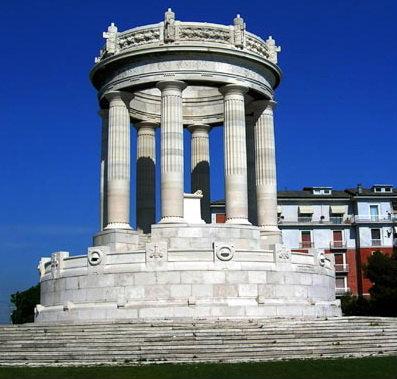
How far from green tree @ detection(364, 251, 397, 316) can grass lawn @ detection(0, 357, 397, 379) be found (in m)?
55.6

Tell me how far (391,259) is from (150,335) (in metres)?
61.7

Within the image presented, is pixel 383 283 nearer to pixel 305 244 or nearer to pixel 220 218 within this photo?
pixel 305 244

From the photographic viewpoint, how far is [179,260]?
144 ft

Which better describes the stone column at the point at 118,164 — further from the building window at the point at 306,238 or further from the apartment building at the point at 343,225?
the building window at the point at 306,238

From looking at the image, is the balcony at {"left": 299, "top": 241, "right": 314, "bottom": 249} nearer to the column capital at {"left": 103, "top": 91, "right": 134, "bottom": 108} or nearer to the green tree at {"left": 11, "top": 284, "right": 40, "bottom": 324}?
the green tree at {"left": 11, "top": 284, "right": 40, "bottom": 324}

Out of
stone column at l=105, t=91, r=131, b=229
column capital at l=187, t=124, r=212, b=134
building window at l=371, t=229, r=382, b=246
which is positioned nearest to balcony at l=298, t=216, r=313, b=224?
building window at l=371, t=229, r=382, b=246

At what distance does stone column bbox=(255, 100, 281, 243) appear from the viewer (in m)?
54.6

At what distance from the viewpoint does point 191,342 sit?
107 ft

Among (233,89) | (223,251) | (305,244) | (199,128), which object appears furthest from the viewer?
(305,244)

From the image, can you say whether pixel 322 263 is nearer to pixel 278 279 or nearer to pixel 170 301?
pixel 278 279

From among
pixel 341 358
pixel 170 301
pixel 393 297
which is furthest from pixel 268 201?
pixel 393 297

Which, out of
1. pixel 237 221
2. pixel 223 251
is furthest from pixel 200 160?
A: pixel 223 251

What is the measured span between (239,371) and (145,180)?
34650 millimetres

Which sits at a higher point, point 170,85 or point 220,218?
point 170,85
